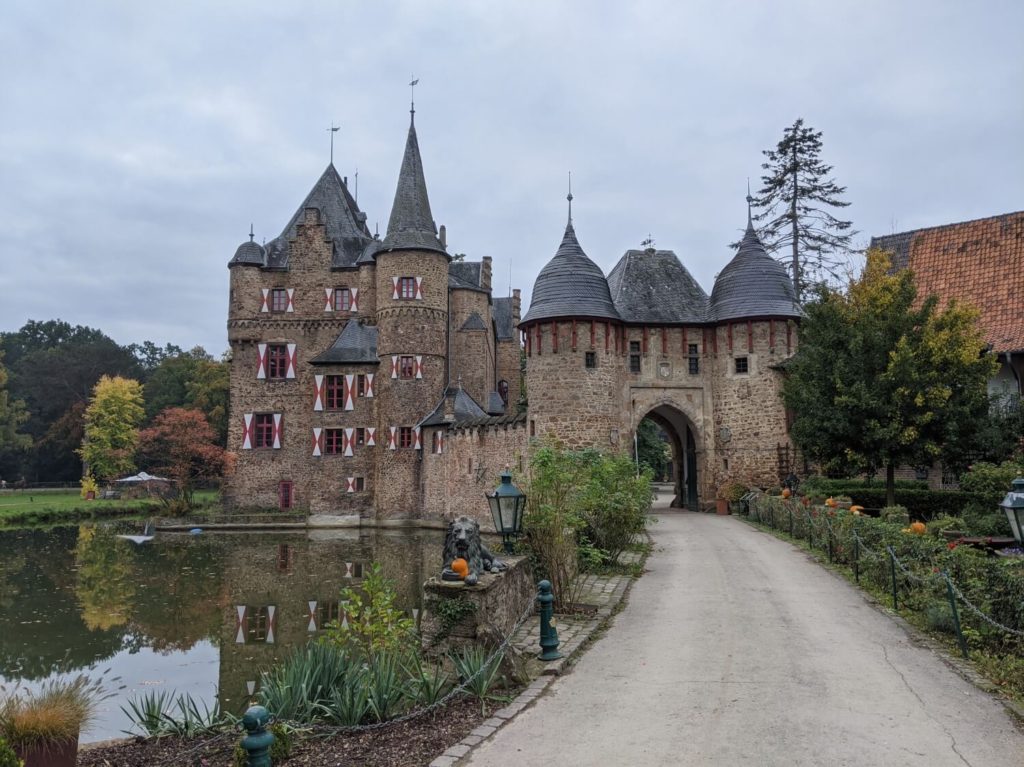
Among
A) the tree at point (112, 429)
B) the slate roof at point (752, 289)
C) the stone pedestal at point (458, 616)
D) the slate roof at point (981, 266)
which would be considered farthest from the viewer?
the tree at point (112, 429)

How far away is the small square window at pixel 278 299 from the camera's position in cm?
3597

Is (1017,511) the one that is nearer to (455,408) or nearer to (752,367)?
(752,367)

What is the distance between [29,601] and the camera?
1568 cm

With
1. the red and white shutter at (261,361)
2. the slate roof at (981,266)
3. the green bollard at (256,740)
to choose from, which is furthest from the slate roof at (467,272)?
the green bollard at (256,740)

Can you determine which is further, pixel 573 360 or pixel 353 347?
pixel 353 347

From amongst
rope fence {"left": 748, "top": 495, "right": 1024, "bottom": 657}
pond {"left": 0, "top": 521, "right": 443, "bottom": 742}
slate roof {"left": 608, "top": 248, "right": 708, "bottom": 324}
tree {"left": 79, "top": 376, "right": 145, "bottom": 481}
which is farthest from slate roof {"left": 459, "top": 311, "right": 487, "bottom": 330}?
tree {"left": 79, "top": 376, "right": 145, "bottom": 481}

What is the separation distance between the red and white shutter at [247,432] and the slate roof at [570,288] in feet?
53.4

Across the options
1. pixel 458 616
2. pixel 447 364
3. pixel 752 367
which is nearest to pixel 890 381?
pixel 752 367

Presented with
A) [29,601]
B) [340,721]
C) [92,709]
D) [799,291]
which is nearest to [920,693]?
[340,721]

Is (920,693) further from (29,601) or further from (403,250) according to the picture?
(403,250)

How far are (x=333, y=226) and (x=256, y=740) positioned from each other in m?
36.1

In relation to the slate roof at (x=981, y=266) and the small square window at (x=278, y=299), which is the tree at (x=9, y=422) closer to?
the small square window at (x=278, y=299)

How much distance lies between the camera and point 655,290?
27.3m

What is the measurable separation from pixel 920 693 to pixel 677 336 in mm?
20813
